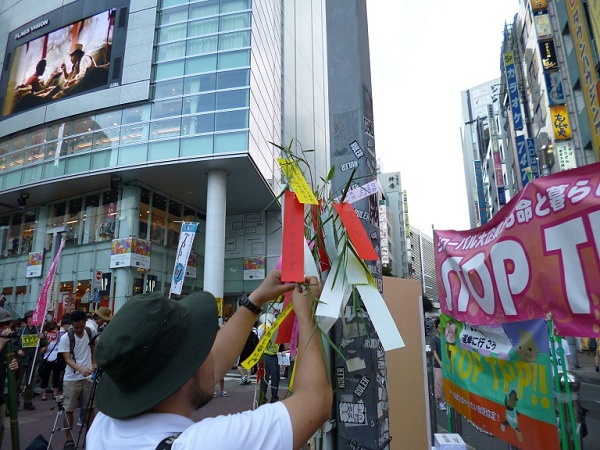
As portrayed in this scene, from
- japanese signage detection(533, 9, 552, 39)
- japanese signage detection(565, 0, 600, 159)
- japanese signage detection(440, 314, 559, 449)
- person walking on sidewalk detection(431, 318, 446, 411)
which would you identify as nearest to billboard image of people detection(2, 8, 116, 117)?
japanese signage detection(565, 0, 600, 159)

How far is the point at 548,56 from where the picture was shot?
20.7 meters

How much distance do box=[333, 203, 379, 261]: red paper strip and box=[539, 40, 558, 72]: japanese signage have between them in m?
23.3

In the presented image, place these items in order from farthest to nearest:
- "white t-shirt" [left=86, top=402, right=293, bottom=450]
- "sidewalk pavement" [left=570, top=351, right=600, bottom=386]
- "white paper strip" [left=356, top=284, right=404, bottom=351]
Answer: "sidewalk pavement" [left=570, top=351, right=600, bottom=386]
"white paper strip" [left=356, top=284, right=404, bottom=351]
"white t-shirt" [left=86, top=402, right=293, bottom=450]

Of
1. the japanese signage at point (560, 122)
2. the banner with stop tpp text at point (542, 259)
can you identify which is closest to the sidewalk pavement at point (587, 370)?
the banner with stop tpp text at point (542, 259)

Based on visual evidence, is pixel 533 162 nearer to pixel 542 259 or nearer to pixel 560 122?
pixel 560 122

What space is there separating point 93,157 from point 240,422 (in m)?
22.9

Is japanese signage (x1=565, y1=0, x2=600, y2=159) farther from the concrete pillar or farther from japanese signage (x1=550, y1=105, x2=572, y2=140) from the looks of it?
the concrete pillar

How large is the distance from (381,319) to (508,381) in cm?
225

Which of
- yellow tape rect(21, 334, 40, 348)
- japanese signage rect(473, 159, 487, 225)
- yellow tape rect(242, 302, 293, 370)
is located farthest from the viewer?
japanese signage rect(473, 159, 487, 225)

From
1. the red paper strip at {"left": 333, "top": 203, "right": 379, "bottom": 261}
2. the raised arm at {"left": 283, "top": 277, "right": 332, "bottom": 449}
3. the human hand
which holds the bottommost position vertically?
the raised arm at {"left": 283, "top": 277, "right": 332, "bottom": 449}

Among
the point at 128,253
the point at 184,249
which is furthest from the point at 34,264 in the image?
the point at 184,249

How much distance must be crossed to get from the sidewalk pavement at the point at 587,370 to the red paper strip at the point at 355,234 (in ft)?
32.0

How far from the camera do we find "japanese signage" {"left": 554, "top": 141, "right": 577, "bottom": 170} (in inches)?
705

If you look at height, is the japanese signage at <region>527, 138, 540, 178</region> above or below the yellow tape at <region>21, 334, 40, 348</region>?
above
